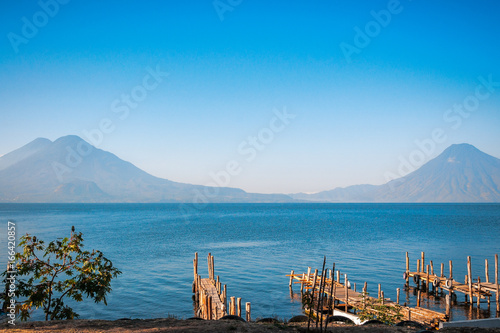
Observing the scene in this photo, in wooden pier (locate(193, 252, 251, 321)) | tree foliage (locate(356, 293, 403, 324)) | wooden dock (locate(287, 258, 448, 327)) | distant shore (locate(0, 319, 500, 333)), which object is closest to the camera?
distant shore (locate(0, 319, 500, 333))

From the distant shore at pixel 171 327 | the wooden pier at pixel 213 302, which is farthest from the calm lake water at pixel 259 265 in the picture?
the distant shore at pixel 171 327

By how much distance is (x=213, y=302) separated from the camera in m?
24.1

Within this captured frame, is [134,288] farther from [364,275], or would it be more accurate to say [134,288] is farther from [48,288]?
[364,275]

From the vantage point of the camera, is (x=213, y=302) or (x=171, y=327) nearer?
(x=171, y=327)

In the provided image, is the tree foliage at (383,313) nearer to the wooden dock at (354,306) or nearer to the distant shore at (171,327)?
the wooden dock at (354,306)

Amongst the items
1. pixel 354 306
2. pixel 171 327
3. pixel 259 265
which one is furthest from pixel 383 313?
pixel 259 265

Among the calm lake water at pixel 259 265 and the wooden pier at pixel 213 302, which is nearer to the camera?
the wooden pier at pixel 213 302

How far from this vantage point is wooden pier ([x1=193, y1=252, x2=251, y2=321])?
19.9 meters

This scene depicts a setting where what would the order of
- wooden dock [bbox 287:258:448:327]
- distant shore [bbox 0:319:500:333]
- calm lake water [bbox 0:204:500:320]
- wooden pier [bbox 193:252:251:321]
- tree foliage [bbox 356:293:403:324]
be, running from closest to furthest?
distant shore [bbox 0:319:500:333]
tree foliage [bbox 356:293:403:324]
wooden pier [bbox 193:252:251:321]
wooden dock [bbox 287:258:448:327]
calm lake water [bbox 0:204:500:320]

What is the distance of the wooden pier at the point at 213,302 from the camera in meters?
19.9

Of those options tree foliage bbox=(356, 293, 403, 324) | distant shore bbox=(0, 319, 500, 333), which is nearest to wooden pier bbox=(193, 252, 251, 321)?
tree foliage bbox=(356, 293, 403, 324)

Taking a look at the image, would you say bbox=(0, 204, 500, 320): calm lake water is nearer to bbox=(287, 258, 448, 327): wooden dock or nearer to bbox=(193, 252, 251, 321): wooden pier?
bbox=(193, 252, 251, 321): wooden pier

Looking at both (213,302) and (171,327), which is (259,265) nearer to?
(213,302)

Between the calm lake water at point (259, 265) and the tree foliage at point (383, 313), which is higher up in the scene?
the tree foliage at point (383, 313)
